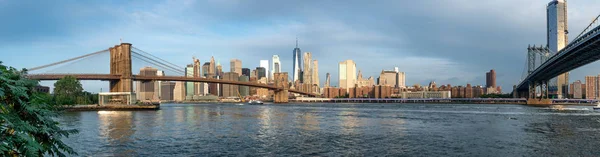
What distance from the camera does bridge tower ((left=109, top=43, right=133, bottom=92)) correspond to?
83125 mm

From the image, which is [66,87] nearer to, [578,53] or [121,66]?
[121,66]

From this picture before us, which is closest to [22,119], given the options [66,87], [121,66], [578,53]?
[578,53]

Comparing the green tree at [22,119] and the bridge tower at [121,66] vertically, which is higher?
the bridge tower at [121,66]

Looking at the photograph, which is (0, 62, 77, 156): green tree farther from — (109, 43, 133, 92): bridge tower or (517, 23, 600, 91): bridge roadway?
(109, 43, 133, 92): bridge tower

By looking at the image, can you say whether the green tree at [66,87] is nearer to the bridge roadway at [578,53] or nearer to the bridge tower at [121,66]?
the bridge tower at [121,66]

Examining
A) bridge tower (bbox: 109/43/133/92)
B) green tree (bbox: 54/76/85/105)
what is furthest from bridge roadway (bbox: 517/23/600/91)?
green tree (bbox: 54/76/85/105)

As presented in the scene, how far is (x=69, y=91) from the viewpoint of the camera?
276 feet

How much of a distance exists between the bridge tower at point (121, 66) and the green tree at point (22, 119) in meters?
81.5

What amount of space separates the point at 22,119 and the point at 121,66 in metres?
84.8

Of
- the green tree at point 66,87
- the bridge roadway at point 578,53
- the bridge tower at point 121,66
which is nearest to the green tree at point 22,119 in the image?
the bridge roadway at point 578,53

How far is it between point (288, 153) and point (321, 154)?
4.82ft

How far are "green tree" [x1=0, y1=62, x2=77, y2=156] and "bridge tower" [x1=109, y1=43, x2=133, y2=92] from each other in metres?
81.5

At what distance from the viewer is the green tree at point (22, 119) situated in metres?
5.67

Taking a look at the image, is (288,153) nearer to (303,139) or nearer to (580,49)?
(303,139)
